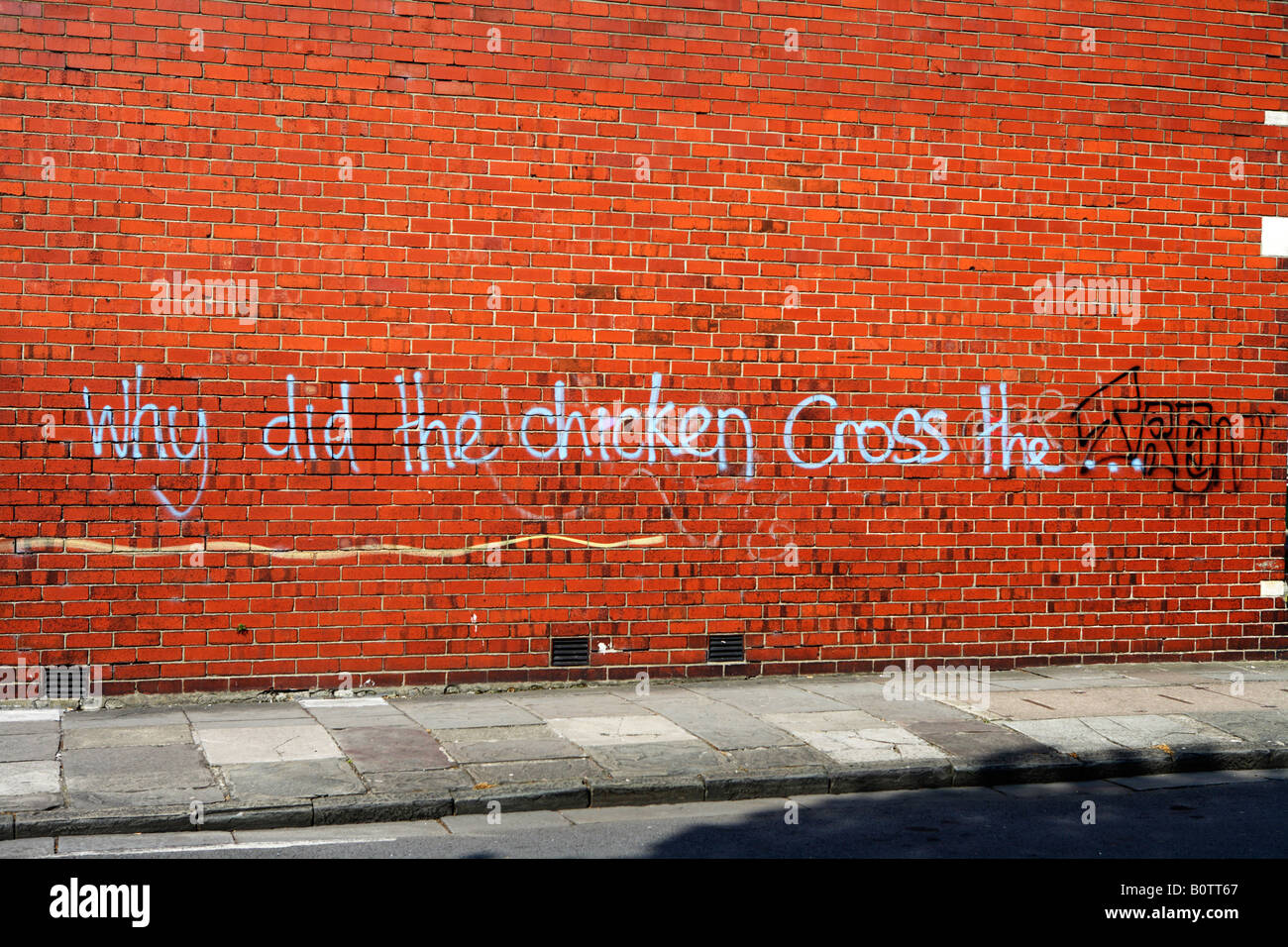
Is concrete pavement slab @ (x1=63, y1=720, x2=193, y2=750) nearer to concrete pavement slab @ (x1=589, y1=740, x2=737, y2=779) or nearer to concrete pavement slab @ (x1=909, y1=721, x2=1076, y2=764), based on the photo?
concrete pavement slab @ (x1=589, y1=740, x2=737, y2=779)

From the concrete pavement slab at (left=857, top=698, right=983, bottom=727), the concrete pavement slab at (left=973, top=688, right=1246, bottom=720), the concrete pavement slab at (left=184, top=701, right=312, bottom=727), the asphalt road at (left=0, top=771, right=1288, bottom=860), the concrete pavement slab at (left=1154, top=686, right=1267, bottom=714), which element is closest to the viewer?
the asphalt road at (left=0, top=771, right=1288, bottom=860)

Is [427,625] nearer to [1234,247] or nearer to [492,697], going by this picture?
[492,697]

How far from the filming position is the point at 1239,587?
40.9ft

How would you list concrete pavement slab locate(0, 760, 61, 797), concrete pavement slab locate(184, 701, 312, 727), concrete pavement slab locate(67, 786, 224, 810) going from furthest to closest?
concrete pavement slab locate(184, 701, 312, 727) < concrete pavement slab locate(0, 760, 61, 797) < concrete pavement slab locate(67, 786, 224, 810)

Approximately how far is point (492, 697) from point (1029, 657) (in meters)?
4.87

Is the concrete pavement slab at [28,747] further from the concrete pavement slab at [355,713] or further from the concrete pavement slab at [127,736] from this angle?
the concrete pavement slab at [355,713]

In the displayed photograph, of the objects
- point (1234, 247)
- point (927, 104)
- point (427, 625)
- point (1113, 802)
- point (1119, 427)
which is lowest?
point (1113, 802)

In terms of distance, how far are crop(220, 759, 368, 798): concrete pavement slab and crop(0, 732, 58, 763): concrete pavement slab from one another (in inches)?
50.4

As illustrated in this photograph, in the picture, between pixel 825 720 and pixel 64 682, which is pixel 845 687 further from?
pixel 64 682

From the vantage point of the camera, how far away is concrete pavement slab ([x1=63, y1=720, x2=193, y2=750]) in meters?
8.70

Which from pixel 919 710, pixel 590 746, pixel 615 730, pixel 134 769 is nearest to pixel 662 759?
pixel 590 746

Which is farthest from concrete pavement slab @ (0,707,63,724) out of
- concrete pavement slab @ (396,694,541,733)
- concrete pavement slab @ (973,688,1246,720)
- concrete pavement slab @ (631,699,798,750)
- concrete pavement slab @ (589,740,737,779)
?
concrete pavement slab @ (973,688,1246,720)

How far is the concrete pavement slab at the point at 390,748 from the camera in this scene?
8.21 m
